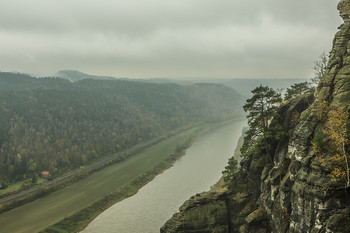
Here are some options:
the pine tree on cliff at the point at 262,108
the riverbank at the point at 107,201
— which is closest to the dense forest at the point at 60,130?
the riverbank at the point at 107,201

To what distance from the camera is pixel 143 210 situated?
64188mm

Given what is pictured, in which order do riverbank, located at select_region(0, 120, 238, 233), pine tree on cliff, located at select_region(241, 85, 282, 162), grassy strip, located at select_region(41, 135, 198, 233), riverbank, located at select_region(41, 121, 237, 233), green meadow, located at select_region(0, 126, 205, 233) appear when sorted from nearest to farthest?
pine tree on cliff, located at select_region(241, 85, 282, 162), grassy strip, located at select_region(41, 135, 198, 233), riverbank, located at select_region(41, 121, 237, 233), green meadow, located at select_region(0, 126, 205, 233), riverbank, located at select_region(0, 120, 238, 233)

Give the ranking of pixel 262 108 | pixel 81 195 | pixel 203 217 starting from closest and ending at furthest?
pixel 262 108, pixel 203 217, pixel 81 195

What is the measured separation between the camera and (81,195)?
79500 millimetres

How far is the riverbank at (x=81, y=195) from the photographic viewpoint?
63.4 m

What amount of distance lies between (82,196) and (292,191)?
219 feet

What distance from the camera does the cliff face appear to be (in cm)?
2502

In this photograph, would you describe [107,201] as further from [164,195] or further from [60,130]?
[60,130]

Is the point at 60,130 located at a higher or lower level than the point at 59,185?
higher

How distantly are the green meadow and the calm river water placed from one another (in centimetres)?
478

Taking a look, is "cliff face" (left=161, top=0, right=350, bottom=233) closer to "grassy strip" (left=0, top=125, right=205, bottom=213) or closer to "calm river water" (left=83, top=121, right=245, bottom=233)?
"calm river water" (left=83, top=121, right=245, bottom=233)

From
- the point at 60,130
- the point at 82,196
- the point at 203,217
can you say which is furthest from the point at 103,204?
the point at 60,130

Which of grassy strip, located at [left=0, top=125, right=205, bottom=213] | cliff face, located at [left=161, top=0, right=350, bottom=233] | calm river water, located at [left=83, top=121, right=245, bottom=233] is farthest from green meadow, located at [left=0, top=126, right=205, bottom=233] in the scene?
cliff face, located at [left=161, top=0, right=350, bottom=233]

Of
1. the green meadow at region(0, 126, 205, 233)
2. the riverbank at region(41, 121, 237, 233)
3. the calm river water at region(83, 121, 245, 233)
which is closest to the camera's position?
the calm river water at region(83, 121, 245, 233)
